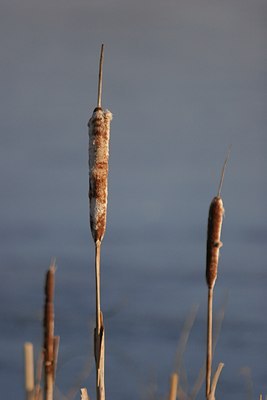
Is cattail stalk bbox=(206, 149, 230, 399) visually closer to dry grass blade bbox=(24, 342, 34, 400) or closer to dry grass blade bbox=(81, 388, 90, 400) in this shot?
dry grass blade bbox=(81, 388, 90, 400)

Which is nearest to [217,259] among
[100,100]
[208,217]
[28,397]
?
Answer: [208,217]

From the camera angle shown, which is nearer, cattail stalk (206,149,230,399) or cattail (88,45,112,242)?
cattail stalk (206,149,230,399)

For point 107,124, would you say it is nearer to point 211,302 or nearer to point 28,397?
point 211,302

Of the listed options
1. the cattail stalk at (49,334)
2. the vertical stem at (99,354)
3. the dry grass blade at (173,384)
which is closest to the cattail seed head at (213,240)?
the vertical stem at (99,354)

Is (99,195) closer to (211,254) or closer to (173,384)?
(211,254)

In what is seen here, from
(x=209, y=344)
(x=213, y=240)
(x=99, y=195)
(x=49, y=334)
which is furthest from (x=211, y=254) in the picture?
(x=49, y=334)

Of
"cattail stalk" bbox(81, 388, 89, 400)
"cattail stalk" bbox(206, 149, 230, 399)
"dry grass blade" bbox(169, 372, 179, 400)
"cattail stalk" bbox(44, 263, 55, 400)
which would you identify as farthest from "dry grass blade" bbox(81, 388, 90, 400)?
"cattail stalk" bbox(44, 263, 55, 400)
